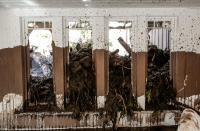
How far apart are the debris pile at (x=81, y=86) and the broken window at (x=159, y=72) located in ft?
5.02

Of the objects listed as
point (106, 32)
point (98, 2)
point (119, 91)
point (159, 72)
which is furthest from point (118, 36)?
point (98, 2)

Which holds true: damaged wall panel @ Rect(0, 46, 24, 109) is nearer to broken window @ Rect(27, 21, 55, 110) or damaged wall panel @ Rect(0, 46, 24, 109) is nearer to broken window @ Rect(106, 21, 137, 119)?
broken window @ Rect(27, 21, 55, 110)

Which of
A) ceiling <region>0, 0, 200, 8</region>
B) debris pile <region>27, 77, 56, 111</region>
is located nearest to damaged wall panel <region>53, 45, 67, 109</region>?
debris pile <region>27, 77, 56, 111</region>

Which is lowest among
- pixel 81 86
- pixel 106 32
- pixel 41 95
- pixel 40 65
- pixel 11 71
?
pixel 41 95

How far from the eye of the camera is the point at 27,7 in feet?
16.5

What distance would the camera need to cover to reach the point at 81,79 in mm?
5434

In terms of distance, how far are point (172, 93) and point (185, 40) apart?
1.42 m

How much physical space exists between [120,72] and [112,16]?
5.29ft

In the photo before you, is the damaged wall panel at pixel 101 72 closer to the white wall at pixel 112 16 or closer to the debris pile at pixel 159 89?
the white wall at pixel 112 16

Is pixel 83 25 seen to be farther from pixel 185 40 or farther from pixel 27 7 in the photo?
pixel 185 40

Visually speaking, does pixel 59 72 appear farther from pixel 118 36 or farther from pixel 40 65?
pixel 118 36

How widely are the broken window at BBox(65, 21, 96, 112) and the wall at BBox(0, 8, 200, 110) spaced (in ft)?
1.18

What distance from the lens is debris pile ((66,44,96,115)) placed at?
17.3ft

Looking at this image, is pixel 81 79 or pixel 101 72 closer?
pixel 101 72
